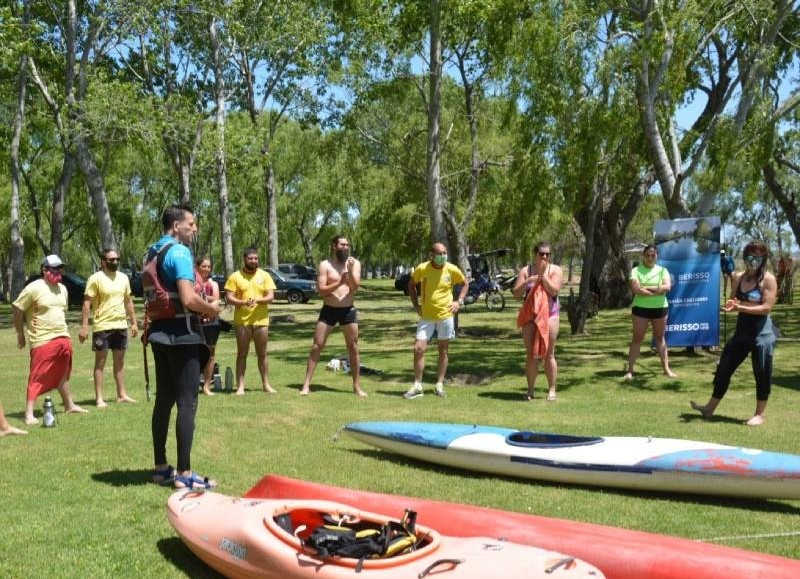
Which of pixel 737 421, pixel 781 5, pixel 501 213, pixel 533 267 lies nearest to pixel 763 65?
pixel 781 5

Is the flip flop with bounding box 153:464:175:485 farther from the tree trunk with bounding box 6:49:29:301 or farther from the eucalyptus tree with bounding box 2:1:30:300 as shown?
the tree trunk with bounding box 6:49:29:301

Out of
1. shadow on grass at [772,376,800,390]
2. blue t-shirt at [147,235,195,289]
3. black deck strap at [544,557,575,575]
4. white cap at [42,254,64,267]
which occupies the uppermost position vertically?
white cap at [42,254,64,267]

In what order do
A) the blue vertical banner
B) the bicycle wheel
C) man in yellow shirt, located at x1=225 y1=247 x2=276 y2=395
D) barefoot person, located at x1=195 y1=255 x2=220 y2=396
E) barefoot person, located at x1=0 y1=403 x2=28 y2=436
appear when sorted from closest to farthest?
barefoot person, located at x1=0 y1=403 x2=28 y2=436, barefoot person, located at x1=195 y1=255 x2=220 y2=396, man in yellow shirt, located at x1=225 y1=247 x2=276 y2=395, the blue vertical banner, the bicycle wheel

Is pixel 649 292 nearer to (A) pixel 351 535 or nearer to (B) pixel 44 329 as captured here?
(B) pixel 44 329

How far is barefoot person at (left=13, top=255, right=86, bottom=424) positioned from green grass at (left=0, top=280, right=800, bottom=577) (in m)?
0.51

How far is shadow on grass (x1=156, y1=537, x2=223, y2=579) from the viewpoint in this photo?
4.38 metres

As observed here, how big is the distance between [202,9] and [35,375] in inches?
648

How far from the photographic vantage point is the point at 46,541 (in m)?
4.67

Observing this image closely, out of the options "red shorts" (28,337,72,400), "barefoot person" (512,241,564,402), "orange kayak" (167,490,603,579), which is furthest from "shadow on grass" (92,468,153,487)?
"barefoot person" (512,241,564,402)

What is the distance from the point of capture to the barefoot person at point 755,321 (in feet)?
25.7

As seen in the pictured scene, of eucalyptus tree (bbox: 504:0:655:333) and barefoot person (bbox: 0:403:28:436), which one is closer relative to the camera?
barefoot person (bbox: 0:403:28:436)

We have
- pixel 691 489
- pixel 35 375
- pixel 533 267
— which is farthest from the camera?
pixel 533 267

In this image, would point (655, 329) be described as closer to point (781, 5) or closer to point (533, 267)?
point (533, 267)

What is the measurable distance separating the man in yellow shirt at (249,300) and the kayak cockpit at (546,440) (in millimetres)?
4344
